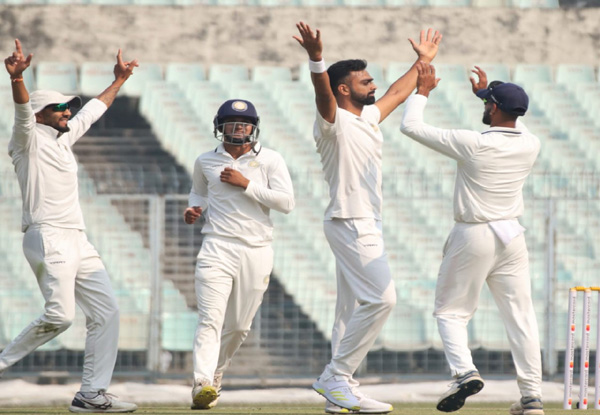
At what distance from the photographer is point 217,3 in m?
15.4

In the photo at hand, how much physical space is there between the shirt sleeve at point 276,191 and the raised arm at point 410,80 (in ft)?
2.14

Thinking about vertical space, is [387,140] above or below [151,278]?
above

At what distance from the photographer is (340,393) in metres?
5.68

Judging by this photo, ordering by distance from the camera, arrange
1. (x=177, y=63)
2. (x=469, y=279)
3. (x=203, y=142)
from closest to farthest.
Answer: (x=469, y=279) → (x=203, y=142) → (x=177, y=63)

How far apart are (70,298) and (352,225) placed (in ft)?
5.45

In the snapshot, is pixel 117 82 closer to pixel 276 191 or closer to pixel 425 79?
pixel 276 191

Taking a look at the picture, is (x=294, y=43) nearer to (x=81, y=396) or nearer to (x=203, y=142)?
(x=203, y=142)

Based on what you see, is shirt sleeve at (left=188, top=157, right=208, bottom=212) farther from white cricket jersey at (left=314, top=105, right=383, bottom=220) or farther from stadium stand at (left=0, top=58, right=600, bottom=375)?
stadium stand at (left=0, top=58, right=600, bottom=375)

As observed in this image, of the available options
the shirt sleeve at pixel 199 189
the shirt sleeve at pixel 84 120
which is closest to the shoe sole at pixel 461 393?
the shirt sleeve at pixel 199 189

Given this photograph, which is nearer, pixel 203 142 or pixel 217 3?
pixel 203 142

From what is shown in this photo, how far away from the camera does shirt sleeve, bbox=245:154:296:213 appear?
608 cm

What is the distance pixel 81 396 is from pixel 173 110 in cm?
734

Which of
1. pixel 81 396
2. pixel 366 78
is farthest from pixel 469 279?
pixel 81 396

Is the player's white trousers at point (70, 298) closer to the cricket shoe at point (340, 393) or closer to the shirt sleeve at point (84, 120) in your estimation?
the shirt sleeve at point (84, 120)
